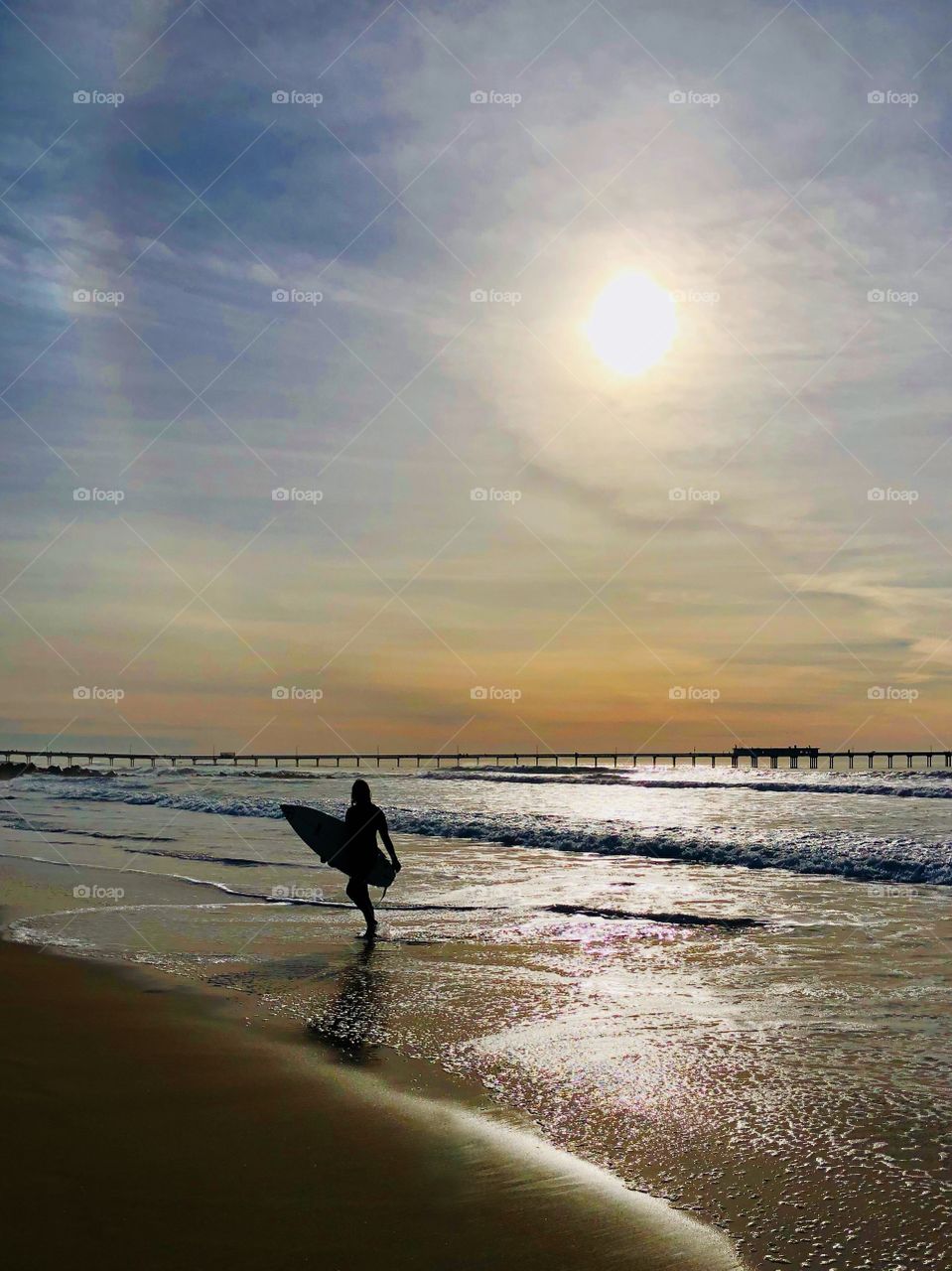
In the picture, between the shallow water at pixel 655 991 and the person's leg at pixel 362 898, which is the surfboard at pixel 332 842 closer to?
Answer: the person's leg at pixel 362 898

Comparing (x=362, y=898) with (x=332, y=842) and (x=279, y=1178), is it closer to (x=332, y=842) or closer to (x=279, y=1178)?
(x=332, y=842)

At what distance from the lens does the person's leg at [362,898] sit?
1137 centimetres

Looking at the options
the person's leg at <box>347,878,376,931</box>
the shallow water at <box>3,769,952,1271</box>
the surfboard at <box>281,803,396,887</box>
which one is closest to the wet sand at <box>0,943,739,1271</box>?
the shallow water at <box>3,769,952,1271</box>

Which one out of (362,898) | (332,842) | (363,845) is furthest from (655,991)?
(332,842)

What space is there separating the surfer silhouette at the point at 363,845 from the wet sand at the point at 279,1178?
4.74 metres

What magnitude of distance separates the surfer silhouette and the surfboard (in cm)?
9

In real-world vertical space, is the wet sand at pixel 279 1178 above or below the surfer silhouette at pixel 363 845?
below

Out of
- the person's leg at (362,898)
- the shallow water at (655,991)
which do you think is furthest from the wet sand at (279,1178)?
the person's leg at (362,898)

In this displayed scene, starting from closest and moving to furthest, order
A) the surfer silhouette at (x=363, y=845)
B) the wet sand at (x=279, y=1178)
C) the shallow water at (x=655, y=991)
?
the wet sand at (x=279, y=1178), the shallow water at (x=655, y=991), the surfer silhouette at (x=363, y=845)

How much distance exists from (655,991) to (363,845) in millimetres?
4818

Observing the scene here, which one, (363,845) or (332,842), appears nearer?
(363,845)

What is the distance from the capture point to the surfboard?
12387mm

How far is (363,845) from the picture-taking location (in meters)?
12.2

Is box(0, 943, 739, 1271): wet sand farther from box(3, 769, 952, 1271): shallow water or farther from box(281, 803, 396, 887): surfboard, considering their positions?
box(281, 803, 396, 887): surfboard
